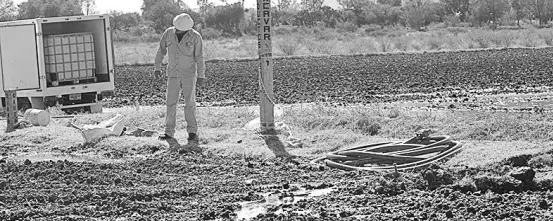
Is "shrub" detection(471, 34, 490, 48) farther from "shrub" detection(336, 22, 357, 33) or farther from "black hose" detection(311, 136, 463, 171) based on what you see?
"black hose" detection(311, 136, 463, 171)

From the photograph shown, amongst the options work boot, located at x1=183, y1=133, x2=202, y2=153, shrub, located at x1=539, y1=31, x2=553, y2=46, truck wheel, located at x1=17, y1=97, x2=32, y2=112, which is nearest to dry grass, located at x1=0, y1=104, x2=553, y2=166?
work boot, located at x1=183, y1=133, x2=202, y2=153

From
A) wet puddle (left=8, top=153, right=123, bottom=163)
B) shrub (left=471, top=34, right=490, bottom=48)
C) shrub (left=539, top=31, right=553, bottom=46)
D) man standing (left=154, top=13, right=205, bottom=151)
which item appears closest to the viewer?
wet puddle (left=8, top=153, right=123, bottom=163)

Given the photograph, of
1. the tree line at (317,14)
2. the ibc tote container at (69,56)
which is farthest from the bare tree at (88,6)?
the ibc tote container at (69,56)

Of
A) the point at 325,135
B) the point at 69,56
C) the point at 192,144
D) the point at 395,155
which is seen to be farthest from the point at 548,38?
the point at 395,155

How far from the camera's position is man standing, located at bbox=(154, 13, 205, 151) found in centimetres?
1380

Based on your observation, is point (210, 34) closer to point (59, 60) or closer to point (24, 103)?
point (24, 103)

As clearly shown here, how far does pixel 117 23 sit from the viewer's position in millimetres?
91688

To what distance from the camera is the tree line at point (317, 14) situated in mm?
81812

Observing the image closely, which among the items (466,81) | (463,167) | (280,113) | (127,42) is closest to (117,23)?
(127,42)

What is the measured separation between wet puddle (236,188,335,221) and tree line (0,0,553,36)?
68875mm

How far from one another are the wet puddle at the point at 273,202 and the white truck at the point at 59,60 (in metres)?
10.1

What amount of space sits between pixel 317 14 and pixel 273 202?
87.9 m

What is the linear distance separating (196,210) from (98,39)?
1148cm

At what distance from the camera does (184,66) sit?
45.5 ft
